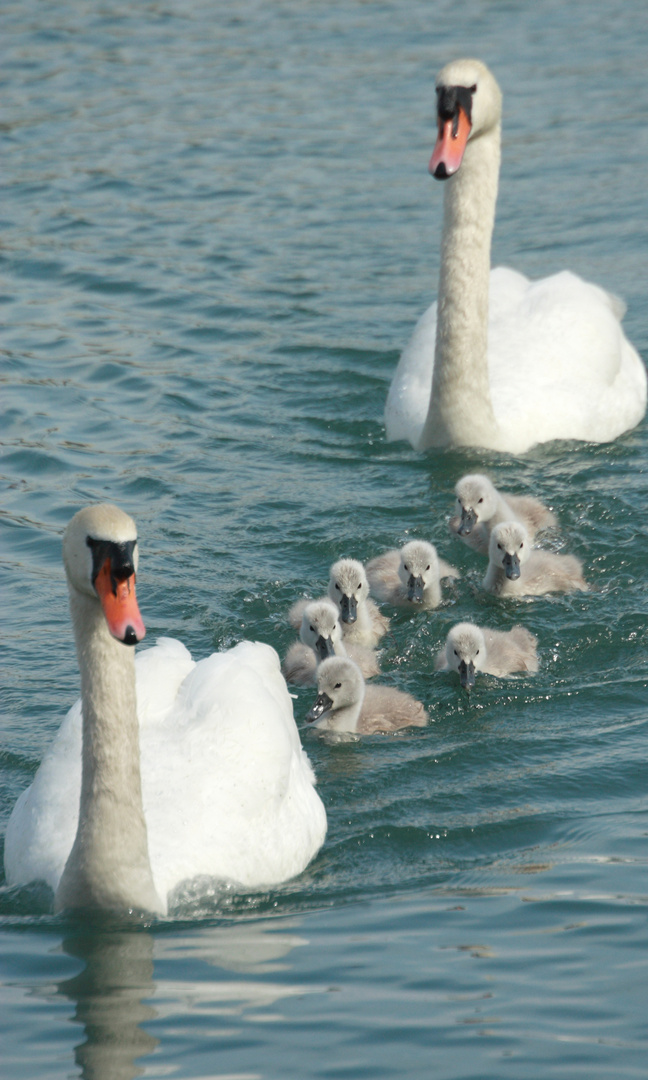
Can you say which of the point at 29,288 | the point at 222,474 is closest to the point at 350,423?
the point at 222,474

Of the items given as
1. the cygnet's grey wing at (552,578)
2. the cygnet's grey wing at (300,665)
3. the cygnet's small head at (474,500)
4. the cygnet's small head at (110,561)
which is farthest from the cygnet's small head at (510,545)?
the cygnet's small head at (110,561)

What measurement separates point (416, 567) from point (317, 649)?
2.59ft

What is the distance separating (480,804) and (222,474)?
427 cm

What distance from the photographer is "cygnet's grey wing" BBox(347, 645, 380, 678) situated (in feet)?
25.7

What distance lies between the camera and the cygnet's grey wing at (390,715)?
7125 mm

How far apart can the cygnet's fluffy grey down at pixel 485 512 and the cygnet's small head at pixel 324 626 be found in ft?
4.38

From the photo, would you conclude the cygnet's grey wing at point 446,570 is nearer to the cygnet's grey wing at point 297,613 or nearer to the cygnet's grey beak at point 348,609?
the cygnet's grey wing at point 297,613

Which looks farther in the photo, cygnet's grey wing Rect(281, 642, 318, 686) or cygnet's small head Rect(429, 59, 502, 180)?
cygnet's small head Rect(429, 59, 502, 180)

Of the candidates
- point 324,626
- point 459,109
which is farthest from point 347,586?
point 459,109

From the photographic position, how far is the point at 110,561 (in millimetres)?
5105

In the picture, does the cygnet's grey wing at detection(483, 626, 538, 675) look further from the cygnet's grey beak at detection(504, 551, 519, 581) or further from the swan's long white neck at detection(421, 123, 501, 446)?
the swan's long white neck at detection(421, 123, 501, 446)

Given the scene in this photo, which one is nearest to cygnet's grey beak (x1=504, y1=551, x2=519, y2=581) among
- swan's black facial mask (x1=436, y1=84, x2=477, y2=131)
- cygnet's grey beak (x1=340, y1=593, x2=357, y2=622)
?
cygnet's grey beak (x1=340, y1=593, x2=357, y2=622)

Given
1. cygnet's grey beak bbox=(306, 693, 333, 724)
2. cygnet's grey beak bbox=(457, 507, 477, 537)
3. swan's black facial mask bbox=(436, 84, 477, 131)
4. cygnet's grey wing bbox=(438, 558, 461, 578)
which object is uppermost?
swan's black facial mask bbox=(436, 84, 477, 131)

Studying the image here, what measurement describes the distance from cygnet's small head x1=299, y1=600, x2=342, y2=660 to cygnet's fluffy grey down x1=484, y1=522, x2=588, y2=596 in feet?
3.51
